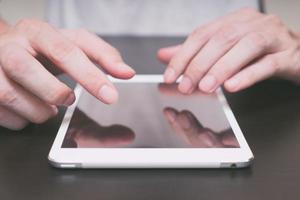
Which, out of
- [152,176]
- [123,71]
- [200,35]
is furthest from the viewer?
[200,35]

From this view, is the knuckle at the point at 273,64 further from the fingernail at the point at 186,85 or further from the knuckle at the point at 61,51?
the knuckle at the point at 61,51

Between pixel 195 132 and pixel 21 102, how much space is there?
0.18m

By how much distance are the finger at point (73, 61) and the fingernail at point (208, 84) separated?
0.40 feet

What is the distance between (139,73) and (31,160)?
0.87 feet

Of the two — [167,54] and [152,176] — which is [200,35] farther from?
[152,176]

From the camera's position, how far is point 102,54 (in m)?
0.45

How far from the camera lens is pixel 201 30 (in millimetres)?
562

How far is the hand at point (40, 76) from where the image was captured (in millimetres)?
400

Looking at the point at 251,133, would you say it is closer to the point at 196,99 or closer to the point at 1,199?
the point at 196,99

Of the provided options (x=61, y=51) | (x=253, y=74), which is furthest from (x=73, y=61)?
(x=253, y=74)

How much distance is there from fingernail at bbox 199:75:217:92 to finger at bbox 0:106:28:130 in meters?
0.21

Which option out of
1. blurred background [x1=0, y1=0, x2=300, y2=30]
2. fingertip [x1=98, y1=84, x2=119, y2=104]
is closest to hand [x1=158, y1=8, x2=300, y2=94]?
fingertip [x1=98, y1=84, x2=119, y2=104]

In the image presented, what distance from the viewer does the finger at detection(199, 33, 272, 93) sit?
1.58 feet

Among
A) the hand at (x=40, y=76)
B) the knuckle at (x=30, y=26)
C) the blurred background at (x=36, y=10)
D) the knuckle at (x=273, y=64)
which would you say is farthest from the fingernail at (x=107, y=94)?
the blurred background at (x=36, y=10)
